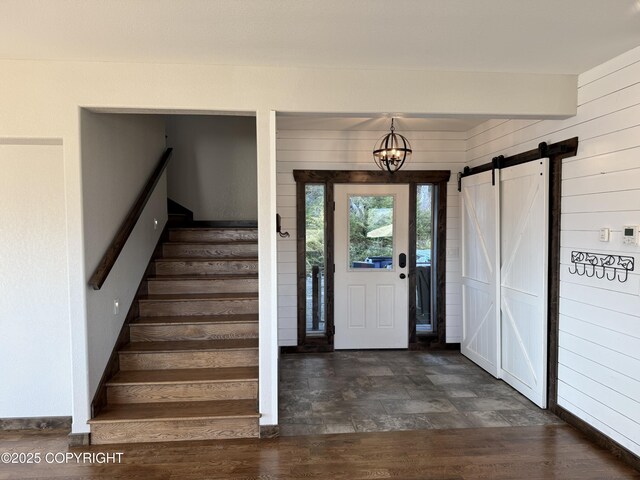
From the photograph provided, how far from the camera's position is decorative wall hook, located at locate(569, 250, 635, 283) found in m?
2.59

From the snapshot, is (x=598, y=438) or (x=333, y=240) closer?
(x=598, y=438)

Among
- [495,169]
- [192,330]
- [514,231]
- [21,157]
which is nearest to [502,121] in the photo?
[495,169]

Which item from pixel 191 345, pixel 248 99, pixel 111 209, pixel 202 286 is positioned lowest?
pixel 191 345

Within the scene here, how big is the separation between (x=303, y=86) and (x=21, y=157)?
209 cm

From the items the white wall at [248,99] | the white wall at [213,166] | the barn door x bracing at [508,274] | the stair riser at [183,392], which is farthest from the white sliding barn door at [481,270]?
the white wall at [213,166]

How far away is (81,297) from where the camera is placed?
2777 mm

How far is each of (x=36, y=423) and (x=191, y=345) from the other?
1206 mm

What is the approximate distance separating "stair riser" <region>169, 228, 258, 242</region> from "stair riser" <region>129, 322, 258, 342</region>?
1.36 metres

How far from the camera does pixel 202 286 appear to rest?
4035 mm

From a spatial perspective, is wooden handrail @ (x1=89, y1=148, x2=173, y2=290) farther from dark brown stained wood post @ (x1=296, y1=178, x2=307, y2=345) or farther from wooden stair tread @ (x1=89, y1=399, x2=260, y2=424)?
dark brown stained wood post @ (x1=296, y1=178, x2=307, y2=345)

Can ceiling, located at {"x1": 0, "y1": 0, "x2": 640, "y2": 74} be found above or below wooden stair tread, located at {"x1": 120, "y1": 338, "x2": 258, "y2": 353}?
above

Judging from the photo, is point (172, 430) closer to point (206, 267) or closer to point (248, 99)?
point (206, 267)

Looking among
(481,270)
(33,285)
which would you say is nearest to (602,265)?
(481,270)

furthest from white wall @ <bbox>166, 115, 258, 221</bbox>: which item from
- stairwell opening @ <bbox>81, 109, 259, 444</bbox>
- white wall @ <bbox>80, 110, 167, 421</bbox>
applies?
white wall @ <bbox>80, 110, 167, 421</bbox>
